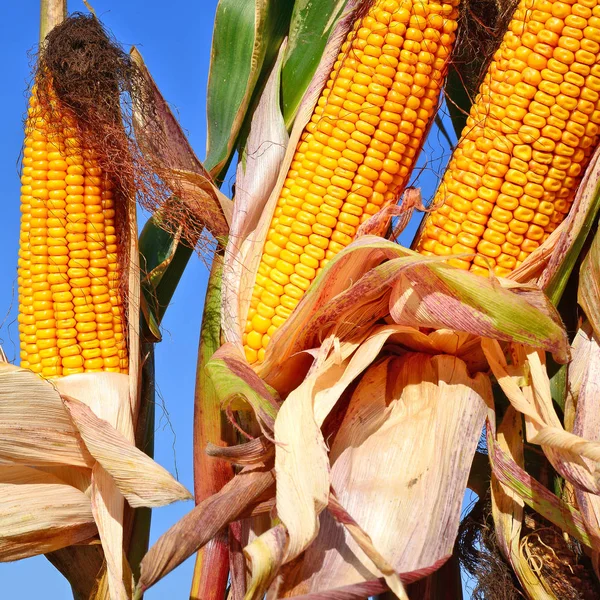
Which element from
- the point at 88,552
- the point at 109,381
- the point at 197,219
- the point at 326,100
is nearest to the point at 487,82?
the point at 326,100

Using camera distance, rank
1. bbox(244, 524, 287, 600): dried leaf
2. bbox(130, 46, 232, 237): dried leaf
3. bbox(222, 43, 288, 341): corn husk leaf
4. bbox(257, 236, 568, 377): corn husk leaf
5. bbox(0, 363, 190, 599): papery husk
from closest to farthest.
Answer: bbox(244, 524, 287, 600): dried leaf → bbox(257, 236, 568, 377): corn husk leaf → bbox(0, 363, 190, 599): papery husk → bbox(222, 43, 288, 341): corn husk leaf → bbox(130, 46, 232, 237): dried leaf

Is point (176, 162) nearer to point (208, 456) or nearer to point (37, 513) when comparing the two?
point (208, 456)

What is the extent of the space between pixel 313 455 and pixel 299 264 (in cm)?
31

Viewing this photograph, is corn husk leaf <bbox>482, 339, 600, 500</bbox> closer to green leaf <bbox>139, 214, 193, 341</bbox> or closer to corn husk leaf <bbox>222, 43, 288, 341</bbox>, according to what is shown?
corn husk leaf <bbox>222, 43, 288, 341</bbox>

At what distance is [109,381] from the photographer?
1.19 m

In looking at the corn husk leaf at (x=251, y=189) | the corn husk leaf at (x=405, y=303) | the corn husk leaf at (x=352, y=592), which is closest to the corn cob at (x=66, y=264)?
the corn husk leaf at (x=251, y=189)

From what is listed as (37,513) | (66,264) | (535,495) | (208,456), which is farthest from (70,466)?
(535,495)

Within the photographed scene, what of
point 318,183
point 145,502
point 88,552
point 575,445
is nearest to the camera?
point 575,445

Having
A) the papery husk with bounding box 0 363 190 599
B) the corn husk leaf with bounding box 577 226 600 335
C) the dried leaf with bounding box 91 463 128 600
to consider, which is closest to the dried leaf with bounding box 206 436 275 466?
the papery husk with bounding box 0 363 190 599

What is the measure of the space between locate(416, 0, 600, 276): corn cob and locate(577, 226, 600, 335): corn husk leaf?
0.07 m

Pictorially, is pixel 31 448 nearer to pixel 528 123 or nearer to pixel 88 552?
pixel 88 552

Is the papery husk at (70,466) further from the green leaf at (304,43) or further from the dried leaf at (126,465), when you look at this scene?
the green leaf at (304,43)

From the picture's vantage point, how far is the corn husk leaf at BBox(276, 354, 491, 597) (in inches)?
35.3

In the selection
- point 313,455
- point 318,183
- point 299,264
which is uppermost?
point 318,183
